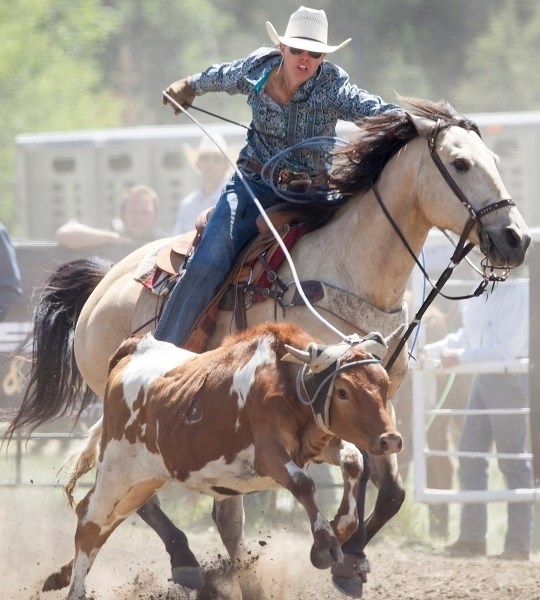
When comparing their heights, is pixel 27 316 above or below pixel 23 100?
below

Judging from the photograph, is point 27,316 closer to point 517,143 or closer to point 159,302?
point 159,302

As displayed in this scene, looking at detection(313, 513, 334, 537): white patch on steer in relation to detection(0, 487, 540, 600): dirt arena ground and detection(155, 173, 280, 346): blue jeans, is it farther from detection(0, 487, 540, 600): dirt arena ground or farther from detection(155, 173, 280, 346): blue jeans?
detection(155, 173, 280, 346): blue jeans

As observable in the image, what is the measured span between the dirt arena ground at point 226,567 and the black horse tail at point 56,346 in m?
0.76

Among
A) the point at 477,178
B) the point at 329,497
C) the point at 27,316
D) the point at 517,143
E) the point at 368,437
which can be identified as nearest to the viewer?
the point at 368,437

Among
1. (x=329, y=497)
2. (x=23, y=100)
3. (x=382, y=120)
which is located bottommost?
(x=329, y=497)

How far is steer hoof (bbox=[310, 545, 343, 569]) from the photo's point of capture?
4.16 m

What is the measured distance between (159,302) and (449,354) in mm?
2589

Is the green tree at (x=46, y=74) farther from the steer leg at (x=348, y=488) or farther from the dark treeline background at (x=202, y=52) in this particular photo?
the steer leg at (x=348, y=488)

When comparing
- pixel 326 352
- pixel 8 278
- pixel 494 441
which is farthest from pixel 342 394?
pixel 8 278

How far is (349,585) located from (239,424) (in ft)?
3.11

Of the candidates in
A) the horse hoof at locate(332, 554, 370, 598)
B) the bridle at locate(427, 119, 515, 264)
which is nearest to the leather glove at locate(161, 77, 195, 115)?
the bridle at locate(427, 119, 515, 264)

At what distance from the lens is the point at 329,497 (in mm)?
8727

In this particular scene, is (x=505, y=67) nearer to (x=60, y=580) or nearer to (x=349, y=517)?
(x=60, y=580)

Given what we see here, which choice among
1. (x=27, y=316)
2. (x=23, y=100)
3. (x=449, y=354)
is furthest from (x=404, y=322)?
(x=23, y=100)
